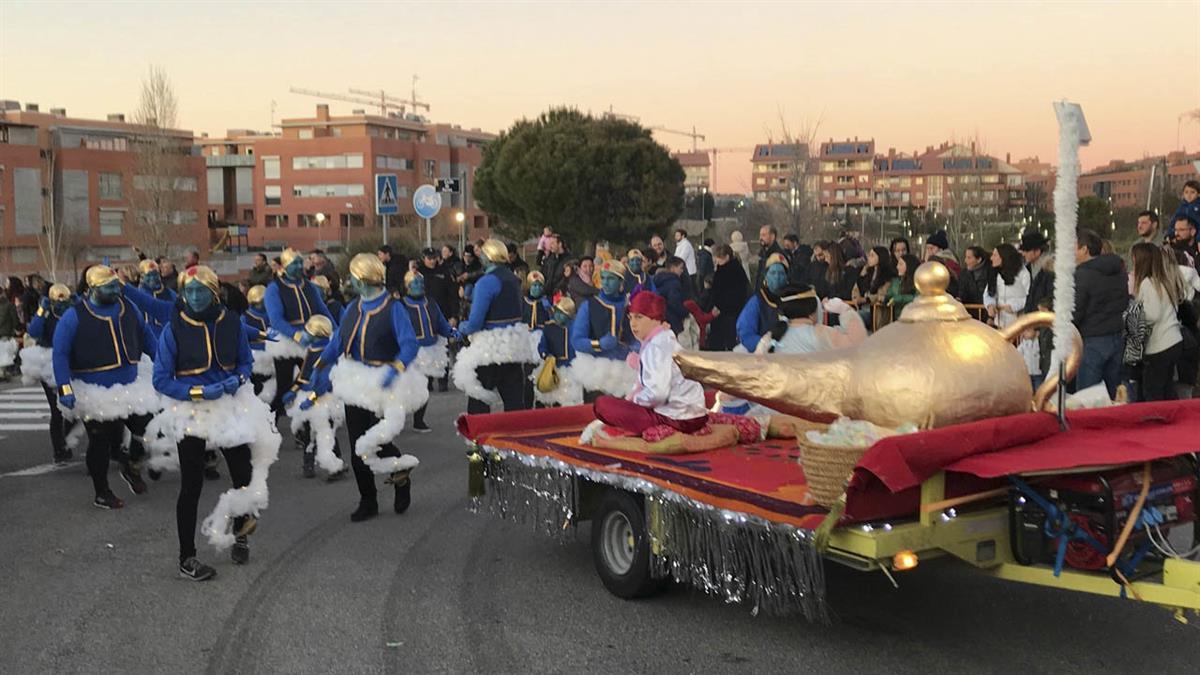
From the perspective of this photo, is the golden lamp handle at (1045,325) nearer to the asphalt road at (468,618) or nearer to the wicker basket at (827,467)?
the asphalt road at (468,618)

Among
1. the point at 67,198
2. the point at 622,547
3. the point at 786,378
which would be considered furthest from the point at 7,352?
the point at 67,198

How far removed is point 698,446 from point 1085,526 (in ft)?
8.24

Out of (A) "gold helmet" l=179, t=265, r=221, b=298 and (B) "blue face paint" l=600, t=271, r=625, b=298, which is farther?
(B) "blue face paint" l=600, t=271, r=625, b=298

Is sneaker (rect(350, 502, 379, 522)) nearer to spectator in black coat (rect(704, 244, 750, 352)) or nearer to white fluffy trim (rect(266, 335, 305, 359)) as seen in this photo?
white fluffy trim (rect(266, 335, 305, 359))

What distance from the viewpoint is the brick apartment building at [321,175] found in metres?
92.6

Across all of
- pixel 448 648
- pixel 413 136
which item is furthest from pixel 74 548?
pixel 413 136

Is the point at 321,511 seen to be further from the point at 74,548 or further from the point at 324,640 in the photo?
the point at 324,640

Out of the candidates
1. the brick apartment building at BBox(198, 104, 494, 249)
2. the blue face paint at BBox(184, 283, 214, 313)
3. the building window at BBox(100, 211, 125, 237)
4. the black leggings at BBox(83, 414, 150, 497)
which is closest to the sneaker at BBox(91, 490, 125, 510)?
the black leggings at BBox(83, 414, 150, 497)

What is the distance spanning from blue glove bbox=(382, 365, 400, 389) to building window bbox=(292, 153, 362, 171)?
87402 millimetres

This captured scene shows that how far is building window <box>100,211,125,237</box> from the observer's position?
69500 millimetres

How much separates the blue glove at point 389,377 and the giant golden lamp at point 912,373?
3163mm

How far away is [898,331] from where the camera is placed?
5723 millimetres

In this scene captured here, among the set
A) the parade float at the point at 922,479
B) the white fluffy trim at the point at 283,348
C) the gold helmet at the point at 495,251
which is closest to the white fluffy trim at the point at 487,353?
the gold helmet at the point at 495,251

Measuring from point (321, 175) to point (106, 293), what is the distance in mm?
88639
